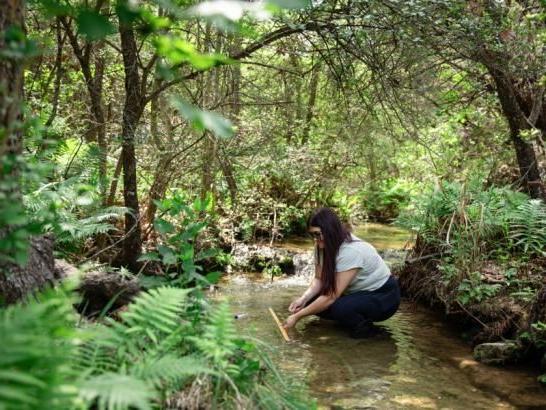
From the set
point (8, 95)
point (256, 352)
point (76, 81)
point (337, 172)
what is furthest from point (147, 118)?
point (8, 95)

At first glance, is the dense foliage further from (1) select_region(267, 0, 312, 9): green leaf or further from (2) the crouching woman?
(2) the crouching woman

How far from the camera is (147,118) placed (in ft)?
25.3

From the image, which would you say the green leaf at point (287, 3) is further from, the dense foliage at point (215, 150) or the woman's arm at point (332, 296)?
the woman's arm at point (332, 296)

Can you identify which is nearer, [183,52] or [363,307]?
[183,52]

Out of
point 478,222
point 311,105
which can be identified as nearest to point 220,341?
point 478,222

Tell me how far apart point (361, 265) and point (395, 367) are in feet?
3.62

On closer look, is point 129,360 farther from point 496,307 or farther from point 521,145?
point 521,145

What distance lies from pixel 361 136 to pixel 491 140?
2176 millimetres

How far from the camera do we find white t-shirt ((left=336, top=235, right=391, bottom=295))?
5426mm

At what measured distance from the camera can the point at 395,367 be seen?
4707 millimetres

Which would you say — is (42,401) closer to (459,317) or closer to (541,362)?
(541,362)

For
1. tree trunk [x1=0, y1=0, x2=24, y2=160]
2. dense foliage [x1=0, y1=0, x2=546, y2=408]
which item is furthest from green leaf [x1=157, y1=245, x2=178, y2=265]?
tree trunk [x1=0, y1=0, x2=24, y2=160]

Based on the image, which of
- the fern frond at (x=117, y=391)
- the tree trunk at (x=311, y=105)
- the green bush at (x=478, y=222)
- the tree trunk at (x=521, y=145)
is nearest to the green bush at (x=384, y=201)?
the tree trunk at (x=311, y=105)

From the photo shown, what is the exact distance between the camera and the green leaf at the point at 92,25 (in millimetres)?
1348
